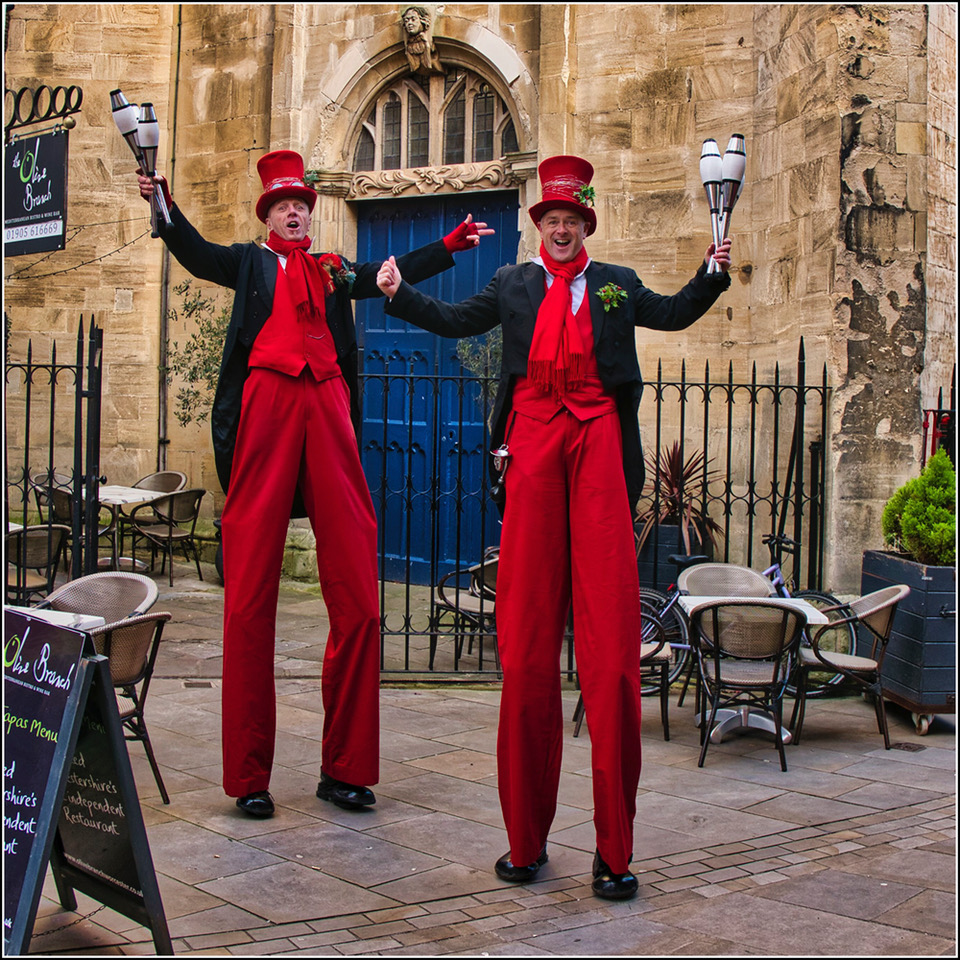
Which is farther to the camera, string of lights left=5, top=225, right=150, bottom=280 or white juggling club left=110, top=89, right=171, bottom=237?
string of lights left=5, top=225, right=150, bottom=280

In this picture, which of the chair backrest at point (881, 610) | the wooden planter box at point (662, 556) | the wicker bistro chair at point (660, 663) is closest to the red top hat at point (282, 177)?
the wicker bistro chair at point (660, 663)

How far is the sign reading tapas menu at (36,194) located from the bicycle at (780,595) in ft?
14.6

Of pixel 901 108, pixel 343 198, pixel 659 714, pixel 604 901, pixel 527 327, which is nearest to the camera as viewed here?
pixel 604 901

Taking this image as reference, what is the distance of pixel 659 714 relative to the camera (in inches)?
255

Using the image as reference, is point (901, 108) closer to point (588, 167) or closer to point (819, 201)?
point (819, 201)

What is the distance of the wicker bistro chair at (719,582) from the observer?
6.59 m

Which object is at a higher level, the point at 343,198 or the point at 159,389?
the point at 343,198

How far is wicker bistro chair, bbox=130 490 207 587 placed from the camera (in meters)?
10.1

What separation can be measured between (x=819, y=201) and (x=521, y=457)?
4.66m

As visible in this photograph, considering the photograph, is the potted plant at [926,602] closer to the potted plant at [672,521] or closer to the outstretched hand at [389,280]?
the potted plant at [672,521]

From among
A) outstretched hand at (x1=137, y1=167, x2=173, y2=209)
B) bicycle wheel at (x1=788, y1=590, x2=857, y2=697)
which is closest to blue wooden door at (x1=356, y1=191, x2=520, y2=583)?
bicycle wheel at (x1=788, y1=590, x2=857, y2=697)

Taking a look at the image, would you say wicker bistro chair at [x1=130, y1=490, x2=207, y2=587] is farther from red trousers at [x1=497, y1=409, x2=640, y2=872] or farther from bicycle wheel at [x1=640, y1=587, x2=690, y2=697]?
red trousers at [x1=497, y1=409, x2=640, y2=872]

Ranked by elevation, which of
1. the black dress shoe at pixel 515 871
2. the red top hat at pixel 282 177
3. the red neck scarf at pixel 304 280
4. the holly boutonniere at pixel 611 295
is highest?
the red top hat at pixel 282 177

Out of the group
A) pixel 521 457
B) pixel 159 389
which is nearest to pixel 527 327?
pixel 521 457
